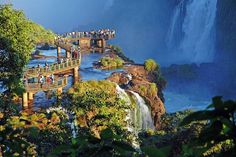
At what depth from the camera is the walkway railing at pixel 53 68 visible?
28.1 meters

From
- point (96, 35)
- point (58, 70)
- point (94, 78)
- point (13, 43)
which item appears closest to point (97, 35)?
point (96, 35)

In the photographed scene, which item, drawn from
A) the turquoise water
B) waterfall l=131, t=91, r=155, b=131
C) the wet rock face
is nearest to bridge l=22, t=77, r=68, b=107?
the turquoise water

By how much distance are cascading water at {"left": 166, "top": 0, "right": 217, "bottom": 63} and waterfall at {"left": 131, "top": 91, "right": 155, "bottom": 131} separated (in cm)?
3680

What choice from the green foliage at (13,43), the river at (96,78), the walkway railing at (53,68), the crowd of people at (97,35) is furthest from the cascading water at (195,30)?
the green foliage at (13,43)

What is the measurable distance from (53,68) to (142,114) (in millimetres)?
6748

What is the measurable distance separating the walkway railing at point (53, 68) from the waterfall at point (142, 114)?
5.32 m

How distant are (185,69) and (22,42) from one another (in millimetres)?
37938

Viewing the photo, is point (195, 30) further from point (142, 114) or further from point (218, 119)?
Result: point (218, 119)

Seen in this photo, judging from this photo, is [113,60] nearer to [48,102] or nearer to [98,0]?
[48,102]

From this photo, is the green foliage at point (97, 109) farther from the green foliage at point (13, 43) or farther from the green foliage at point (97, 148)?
the green foliage at point (97, 148)

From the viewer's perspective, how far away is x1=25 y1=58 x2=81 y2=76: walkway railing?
92.1 feet

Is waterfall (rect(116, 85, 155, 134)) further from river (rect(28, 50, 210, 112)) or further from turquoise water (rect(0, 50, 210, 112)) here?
river (rect(28, 50, 210, 112))

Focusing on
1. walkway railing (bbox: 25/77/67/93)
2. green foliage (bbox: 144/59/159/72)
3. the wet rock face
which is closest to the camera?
walkway railing (bbox: 25/77/67/93)

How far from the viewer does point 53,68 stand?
29.7m
